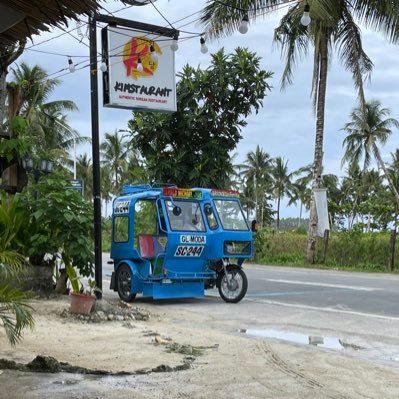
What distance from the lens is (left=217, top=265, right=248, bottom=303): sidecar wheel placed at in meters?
12.9

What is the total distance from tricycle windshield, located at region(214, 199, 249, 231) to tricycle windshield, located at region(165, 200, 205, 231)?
44 centimetres

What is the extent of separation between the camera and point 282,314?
11438 mm

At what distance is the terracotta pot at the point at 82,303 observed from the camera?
10.0 meters

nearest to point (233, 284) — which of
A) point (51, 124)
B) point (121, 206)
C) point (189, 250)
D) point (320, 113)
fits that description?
point (189, 250)

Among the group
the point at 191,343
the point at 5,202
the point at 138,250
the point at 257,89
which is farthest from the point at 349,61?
the point at 191,343

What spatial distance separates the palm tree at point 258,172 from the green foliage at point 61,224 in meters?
57.0

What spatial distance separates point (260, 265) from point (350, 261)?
4040 millimetres

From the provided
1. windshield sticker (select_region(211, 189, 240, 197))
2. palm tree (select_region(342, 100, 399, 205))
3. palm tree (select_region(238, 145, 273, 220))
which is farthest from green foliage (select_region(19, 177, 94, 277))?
palm tree (select_region(238, 145, 273, 220))

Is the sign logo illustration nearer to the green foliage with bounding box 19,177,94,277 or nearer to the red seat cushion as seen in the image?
the green foliage with bounding box 19,177,94,277

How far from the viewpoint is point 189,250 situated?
12.5 meters

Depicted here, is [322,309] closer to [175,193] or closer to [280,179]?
[175,193]

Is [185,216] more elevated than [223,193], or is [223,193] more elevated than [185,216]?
[223,193]

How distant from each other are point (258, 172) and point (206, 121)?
50002 mm

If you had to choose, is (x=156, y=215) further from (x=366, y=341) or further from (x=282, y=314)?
(x=366, y=341)
